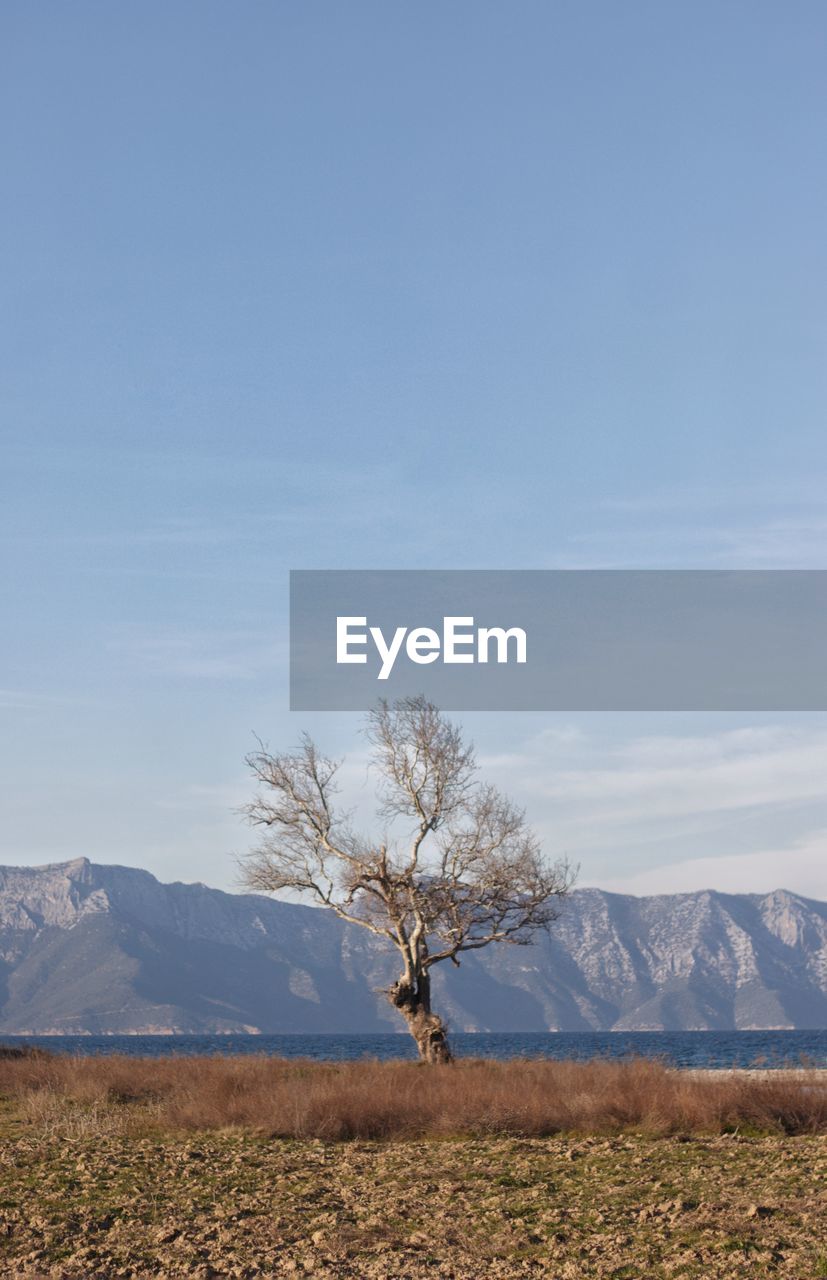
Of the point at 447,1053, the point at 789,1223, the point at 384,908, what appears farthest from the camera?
the point at 384,908

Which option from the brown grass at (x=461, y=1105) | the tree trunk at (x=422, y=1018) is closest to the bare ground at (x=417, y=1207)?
the brown grass at (x=461, y=1105)

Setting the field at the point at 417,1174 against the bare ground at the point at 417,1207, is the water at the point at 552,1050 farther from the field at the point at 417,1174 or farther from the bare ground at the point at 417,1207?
the bare ground at the point at 417,1207

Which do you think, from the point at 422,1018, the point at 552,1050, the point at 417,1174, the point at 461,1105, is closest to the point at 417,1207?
the point at 417,1174

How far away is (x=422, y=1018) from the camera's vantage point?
120ft

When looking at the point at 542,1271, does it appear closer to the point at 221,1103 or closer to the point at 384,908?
the point at 221,1103

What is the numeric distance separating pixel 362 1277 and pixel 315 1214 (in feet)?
8.98

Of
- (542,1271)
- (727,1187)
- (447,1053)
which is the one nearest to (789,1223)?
(727,1187)

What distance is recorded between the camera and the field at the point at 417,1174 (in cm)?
1196

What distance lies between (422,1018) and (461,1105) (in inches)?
654

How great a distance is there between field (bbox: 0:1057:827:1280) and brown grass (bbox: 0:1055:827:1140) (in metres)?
0.04

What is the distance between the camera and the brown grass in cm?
1977

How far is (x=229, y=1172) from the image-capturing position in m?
16.3

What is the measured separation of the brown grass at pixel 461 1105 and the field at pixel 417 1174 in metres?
0.04

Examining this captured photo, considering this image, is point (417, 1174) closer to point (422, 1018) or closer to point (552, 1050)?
point (422, 1018)
